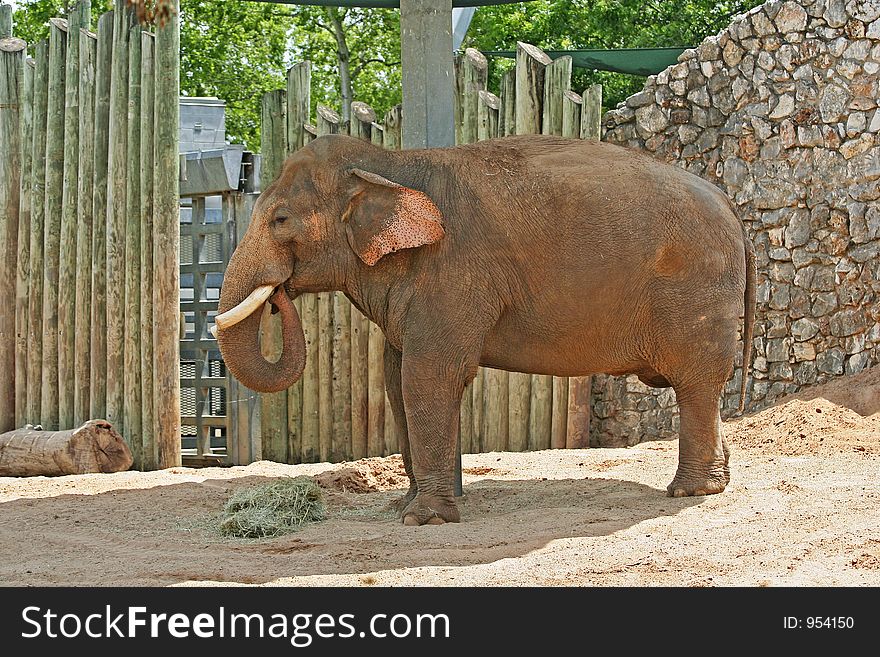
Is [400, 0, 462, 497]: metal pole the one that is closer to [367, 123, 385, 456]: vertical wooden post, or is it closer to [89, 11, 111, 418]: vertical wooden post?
[367, 123, 385, 456]: vertical wooden post

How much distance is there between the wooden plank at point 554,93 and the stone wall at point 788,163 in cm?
113

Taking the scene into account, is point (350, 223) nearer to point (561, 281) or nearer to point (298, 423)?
point (561, 281)

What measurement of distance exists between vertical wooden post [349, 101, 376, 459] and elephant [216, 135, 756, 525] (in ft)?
8.71

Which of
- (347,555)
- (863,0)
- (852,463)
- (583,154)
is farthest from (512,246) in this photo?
(863,0)

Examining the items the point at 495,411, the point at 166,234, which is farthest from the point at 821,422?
the point at 166,234

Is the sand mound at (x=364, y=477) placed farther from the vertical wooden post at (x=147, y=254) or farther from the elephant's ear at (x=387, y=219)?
the elephant's ear at (x=387, y=219)

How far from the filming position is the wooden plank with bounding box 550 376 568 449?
30.2 ft

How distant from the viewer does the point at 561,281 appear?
6.49 metres

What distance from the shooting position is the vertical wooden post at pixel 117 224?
28.6 ft

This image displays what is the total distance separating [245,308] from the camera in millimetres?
6340

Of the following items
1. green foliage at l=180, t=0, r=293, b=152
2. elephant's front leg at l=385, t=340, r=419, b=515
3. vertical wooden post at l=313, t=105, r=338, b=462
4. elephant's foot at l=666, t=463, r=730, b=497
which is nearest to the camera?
elephant's foot at l=666, t=463, r=730, b=497

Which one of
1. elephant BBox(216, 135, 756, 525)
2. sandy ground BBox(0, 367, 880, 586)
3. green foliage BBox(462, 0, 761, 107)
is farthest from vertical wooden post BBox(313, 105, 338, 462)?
green foliage BBox(462, 0, 761, 107)

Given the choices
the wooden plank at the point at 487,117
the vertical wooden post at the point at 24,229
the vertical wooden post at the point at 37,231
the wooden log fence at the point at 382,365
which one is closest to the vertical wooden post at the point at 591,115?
the wooden log fence at the point at 382,365
